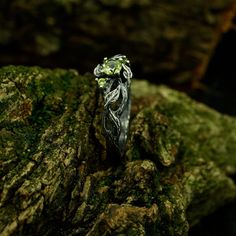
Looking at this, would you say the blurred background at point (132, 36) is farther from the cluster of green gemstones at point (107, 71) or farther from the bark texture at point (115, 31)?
the cluster of green gemstones at point (107, 71)

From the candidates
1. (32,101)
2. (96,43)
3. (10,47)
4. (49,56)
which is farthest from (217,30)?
(32,101)

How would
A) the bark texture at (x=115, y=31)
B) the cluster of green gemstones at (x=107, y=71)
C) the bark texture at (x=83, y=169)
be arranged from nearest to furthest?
the bark texture at (x=83, y=169), the cluster of green gemstones at (x=107, y=71), the bark texture at (x=115, y=31)

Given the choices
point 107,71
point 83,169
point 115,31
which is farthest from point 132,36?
point 83,169

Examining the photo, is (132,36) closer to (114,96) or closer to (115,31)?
(115,31)

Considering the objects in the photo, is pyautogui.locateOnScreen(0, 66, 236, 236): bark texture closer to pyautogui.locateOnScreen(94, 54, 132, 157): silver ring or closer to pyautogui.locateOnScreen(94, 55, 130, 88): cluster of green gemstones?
pyautogui.locateOnScreen(94, 54, 132, 157): silver ring

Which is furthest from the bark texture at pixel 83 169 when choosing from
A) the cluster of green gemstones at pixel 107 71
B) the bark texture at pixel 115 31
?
the bark texture at pixel 115 31

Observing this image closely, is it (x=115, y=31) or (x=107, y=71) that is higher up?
(x=115, y=31)
